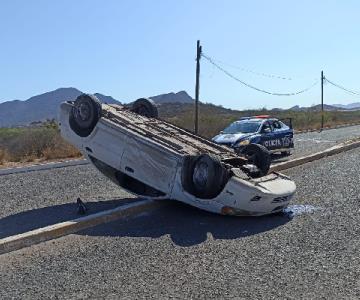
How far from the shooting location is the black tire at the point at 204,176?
8.24 metres

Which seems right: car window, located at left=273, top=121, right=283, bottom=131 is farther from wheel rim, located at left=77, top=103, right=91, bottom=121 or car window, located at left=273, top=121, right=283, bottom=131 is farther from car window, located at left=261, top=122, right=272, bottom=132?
wheel rim, located at left=77, top=103, right=91, bottom=121

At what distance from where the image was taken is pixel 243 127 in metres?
18.2

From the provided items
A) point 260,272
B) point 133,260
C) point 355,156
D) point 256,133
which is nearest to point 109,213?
point 133,260

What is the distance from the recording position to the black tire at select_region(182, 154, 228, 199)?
8.24m

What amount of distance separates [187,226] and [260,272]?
2467 millimetres

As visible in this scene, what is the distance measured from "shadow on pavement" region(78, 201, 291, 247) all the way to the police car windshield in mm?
8939

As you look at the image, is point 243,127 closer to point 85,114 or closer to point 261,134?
point 261,134

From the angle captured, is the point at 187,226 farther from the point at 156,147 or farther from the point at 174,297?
the point at 174,297

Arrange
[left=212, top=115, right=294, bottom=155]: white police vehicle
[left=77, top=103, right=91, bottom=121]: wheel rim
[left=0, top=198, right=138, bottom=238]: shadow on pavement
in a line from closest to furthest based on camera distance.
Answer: [left=0, top=198, right=138, bottom=238]: shadow on pavement < [left=77, top=103, right=91, bottom=121]: wheel rim < [left=212, top=115, right=294, bottom=155]: white police vehicle

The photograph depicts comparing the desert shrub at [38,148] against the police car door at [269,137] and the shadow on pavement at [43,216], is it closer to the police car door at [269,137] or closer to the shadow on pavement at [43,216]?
the police car door at [269,137]

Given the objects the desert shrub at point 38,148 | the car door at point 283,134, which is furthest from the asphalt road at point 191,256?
the desert shrub at point 38,148

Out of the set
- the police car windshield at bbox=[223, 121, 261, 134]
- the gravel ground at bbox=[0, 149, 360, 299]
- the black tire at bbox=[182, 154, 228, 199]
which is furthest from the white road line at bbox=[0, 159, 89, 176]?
the black tire at bbox=[182, 154, 228, 199]

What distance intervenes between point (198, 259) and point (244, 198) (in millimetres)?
2154

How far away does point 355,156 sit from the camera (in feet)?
60.7
